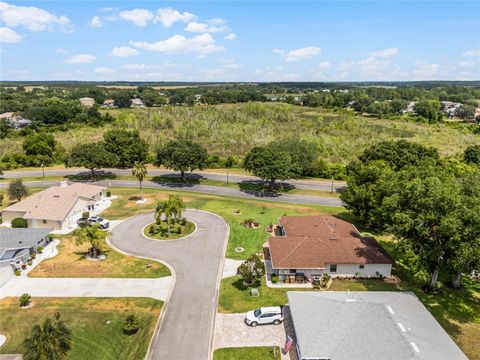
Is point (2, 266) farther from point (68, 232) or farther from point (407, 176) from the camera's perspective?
point (407, 176)

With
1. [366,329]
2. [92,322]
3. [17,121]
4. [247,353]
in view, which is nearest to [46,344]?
[92,322]

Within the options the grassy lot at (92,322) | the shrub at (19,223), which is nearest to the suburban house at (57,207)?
the shrub at (19,223)

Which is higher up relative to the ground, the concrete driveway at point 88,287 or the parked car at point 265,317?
the parked car at point 265,317

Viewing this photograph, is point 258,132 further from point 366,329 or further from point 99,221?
point 366,329

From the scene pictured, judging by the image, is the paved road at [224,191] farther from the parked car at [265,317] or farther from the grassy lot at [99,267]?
the parked car at [265,317]

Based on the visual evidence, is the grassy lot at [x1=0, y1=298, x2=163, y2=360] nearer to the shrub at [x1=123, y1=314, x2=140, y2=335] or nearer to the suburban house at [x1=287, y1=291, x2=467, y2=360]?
the shrub at [x1=123, y1=314, x2=140, y2=335]

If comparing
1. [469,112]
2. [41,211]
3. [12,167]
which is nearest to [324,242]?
[41,211]

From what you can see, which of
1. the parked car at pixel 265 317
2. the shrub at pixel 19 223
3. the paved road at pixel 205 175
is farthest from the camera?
the paved road at pixel 205 175

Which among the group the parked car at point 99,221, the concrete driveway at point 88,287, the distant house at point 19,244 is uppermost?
the distant house at point 19,244
